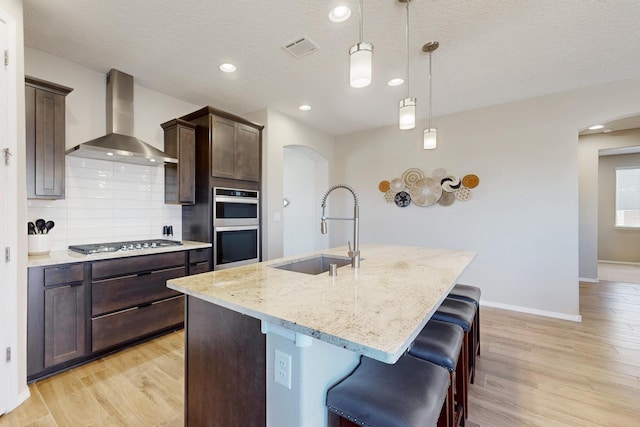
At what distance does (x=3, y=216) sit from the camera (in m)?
1.67

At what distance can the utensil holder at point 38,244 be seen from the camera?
2202 millimetres

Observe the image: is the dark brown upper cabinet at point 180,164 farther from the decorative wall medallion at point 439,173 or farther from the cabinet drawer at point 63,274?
the decorative wall medallion at point 439,173

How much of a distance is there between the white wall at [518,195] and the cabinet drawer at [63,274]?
389 centimetres

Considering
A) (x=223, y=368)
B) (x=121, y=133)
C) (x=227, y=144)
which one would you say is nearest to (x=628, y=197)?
(x=227, y=144)

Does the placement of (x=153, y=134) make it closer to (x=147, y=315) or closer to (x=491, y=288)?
(x=147, y=315)

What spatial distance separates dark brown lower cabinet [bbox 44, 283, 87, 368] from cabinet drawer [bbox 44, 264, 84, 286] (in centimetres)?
5

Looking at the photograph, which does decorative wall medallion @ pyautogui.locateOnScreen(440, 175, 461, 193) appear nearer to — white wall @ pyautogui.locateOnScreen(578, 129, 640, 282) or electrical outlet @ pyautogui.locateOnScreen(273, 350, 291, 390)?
white wall @ pyautogui.locateOnScreen(578, 129, 640, 282)

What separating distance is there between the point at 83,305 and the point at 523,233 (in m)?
4.71

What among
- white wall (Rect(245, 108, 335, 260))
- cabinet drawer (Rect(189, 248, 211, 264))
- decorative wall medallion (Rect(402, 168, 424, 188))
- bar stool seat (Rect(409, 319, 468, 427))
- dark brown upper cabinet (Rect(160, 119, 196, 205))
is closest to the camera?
bar stool seat (Rect(409, 319, 468, 427))

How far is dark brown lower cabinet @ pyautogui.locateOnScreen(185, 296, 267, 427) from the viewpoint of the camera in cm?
111

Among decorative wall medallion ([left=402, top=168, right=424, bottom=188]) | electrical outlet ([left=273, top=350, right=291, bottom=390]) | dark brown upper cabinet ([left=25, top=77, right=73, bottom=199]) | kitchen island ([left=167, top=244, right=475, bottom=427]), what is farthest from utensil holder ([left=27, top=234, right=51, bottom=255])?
decorative wall medallion ([left=402, top=168, right=424, bottom=188])

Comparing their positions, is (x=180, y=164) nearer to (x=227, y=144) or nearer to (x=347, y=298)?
(x=227, y=144)

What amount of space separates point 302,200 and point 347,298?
14.1ft

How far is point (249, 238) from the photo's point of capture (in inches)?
138
